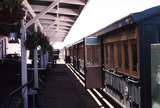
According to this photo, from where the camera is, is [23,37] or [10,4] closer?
[10,4]

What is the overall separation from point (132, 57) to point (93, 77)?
636 centimetres

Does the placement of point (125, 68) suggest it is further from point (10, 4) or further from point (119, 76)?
point (10, 4)

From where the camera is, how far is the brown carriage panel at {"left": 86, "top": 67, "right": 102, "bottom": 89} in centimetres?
1565

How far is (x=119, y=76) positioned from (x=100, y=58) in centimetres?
477

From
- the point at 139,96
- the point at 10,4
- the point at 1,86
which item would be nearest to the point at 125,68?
the point at 139,96

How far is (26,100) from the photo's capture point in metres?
10.8

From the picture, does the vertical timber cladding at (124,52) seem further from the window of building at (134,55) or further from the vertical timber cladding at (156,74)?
the vertical timber cladding at (156,74)

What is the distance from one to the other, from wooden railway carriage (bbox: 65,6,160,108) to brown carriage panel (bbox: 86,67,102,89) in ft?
5.62

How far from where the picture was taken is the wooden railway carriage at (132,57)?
8023mm

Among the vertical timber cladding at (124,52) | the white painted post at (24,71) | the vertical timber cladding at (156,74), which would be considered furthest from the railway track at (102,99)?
the vertical timber cladding at (156,74)

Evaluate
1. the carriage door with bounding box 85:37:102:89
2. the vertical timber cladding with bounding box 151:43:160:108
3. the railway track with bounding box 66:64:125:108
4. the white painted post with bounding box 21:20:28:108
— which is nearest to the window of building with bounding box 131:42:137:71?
the railway track with bounding box 66:64:125:108

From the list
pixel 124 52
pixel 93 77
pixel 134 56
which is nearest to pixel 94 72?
pixel 93 77

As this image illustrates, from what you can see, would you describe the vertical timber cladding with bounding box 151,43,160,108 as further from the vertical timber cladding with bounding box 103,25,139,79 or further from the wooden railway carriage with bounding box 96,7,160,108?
the vertical timber cladding with bounding box 103,25,139,79

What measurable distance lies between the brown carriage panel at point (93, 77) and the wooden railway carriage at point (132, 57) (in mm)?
1712
